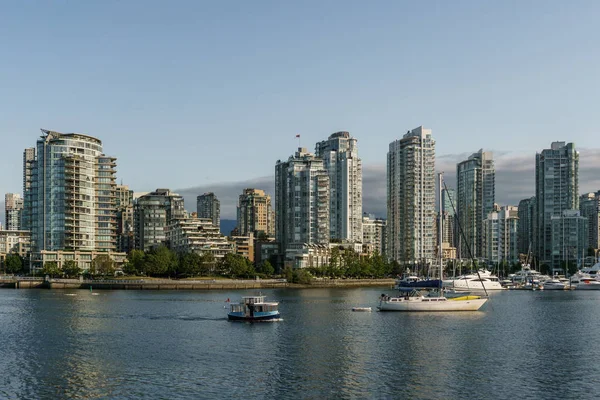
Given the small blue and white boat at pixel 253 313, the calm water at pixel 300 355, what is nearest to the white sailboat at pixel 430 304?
the calm water at pixel 300 355

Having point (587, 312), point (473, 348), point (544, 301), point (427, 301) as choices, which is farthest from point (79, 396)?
point (544, 301)

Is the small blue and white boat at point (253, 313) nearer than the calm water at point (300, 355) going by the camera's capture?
No

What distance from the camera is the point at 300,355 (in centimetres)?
7819

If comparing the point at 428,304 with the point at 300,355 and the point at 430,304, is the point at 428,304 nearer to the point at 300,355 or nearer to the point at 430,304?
the point at 430,304

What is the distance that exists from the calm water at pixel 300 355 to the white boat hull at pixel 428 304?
13.2 ft

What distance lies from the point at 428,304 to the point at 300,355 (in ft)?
174

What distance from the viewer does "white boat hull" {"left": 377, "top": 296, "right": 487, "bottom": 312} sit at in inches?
4973

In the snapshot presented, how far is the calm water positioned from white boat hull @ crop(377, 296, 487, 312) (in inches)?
159

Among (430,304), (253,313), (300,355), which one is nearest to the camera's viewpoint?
(300,355)

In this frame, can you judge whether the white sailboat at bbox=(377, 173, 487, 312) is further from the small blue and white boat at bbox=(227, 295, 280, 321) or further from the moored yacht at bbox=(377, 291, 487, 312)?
the small blue and white boat at bbox=(227, 295, 280, 321)

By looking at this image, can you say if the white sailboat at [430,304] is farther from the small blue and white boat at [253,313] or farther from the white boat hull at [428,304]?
the small blue and white boat at [253,313]

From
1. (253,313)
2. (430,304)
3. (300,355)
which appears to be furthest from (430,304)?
(300,355)

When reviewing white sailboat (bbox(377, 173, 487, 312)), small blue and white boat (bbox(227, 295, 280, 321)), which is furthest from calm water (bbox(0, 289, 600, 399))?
white sailboat (bbox(377, 173, 487, 312))

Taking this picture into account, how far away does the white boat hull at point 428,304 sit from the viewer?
12631cm
